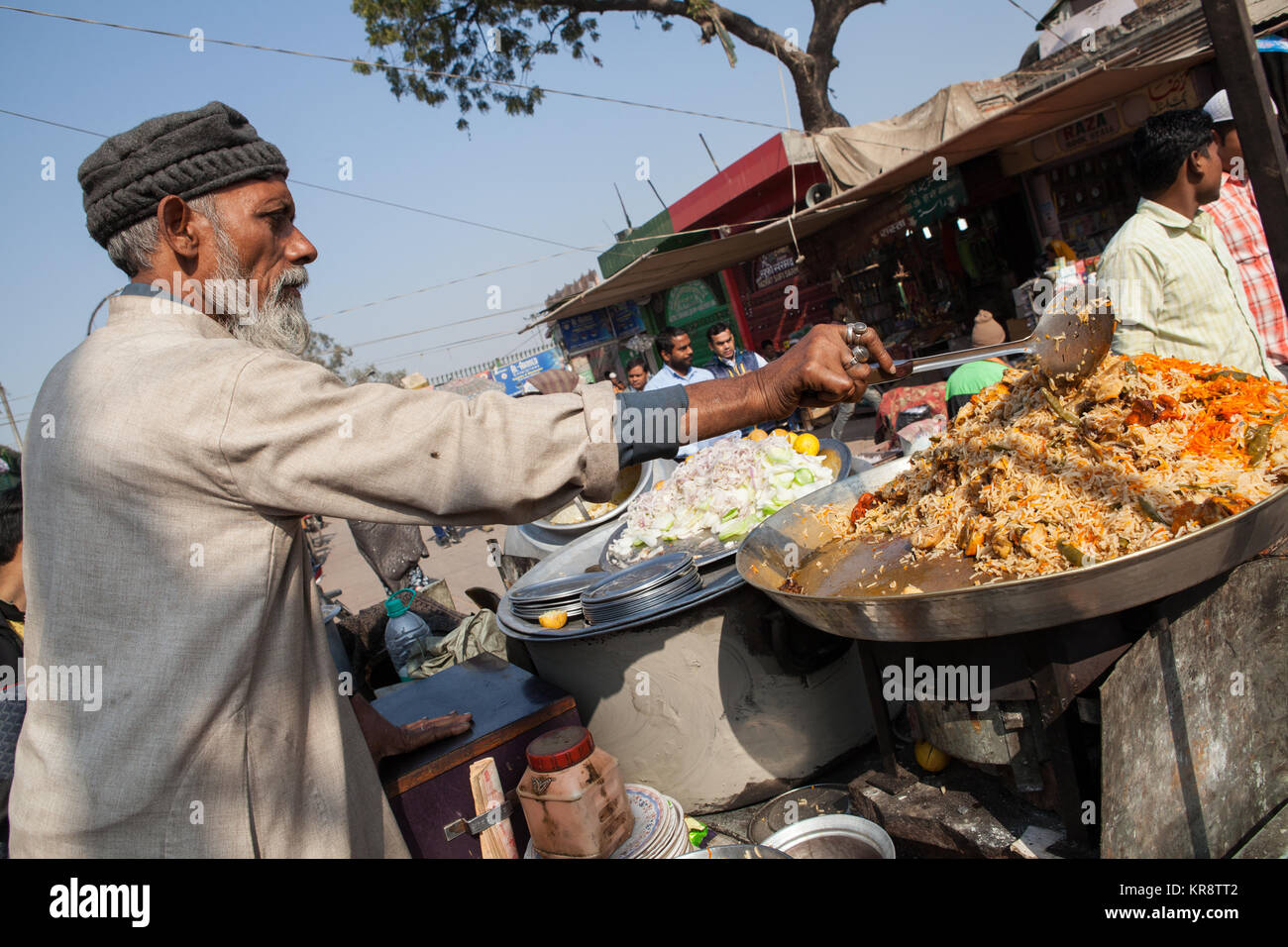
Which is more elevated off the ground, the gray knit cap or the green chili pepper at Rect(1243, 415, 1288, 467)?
the gray knit cap

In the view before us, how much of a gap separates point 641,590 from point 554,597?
1.95 feet

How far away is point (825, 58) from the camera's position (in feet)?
45.9

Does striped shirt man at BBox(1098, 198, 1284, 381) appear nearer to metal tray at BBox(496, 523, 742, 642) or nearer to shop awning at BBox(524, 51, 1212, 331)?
metal tray at BBox(496, 523, 742, 642)

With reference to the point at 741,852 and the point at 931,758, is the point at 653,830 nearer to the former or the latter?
the point at 741,852

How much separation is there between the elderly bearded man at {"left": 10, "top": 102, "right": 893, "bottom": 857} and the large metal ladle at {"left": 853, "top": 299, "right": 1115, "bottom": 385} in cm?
137

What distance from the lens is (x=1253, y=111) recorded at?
1.72 meters

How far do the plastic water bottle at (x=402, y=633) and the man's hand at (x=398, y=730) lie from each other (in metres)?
2.29

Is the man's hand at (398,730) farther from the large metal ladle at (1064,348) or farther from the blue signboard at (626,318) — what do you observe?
the blue signboard at (626,318)

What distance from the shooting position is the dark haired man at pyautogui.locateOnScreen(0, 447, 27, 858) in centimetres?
249

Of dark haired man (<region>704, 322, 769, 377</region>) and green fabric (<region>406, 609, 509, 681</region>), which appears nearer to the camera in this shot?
green fabric (<region>406, 609, 509, 681</region>)

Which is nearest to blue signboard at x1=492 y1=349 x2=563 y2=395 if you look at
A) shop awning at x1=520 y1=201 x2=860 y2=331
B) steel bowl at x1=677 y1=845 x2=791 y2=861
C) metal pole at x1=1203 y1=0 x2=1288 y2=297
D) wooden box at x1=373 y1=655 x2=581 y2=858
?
shop awning at x1=520 y1=201 x2=860 y2=331

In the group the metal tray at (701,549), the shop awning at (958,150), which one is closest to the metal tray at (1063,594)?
the metal tray at (701,549)
